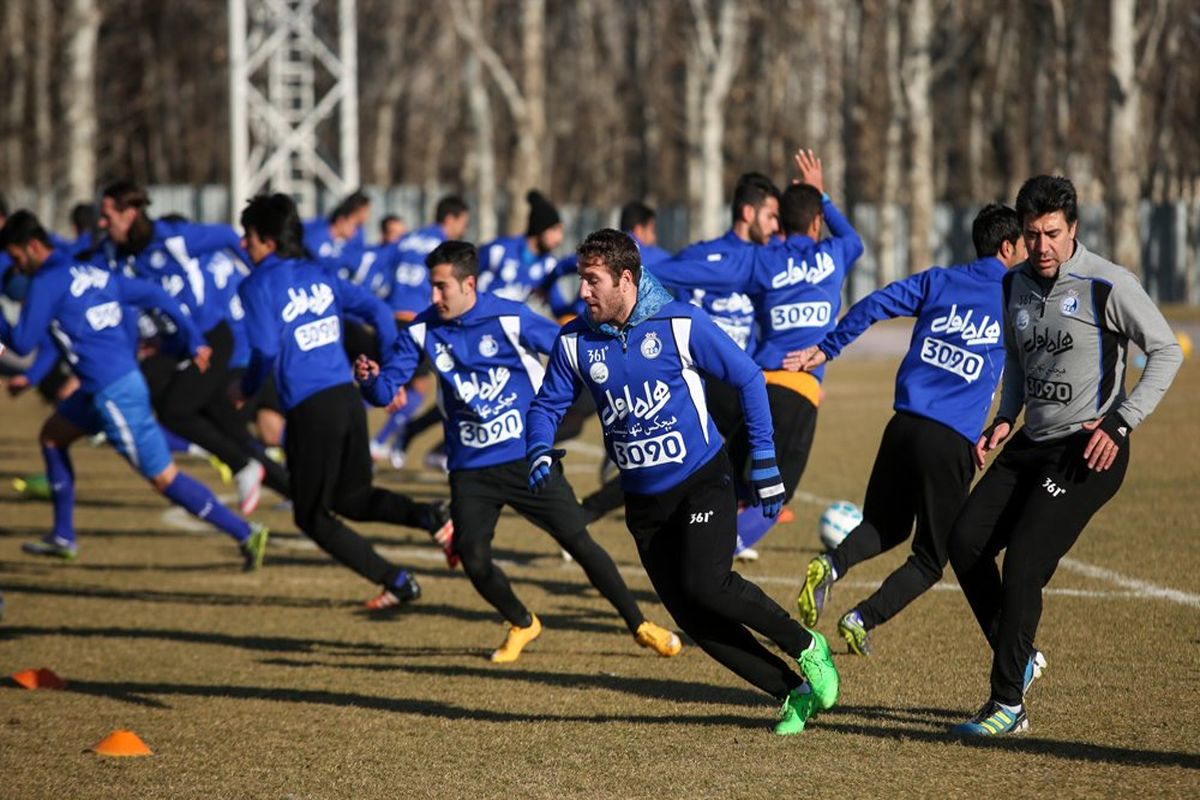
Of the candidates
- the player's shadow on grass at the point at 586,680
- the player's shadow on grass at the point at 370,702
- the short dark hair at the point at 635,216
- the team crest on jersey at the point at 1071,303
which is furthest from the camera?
the short dark hair at the point at 635,216

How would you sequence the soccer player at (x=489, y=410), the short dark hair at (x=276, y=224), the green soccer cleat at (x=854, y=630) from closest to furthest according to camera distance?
1. the green soccer cleat at (x=854, y=630)
2. the soccer player at (x=489, y=410)
3. the short dark hair at (x=276, y=224)

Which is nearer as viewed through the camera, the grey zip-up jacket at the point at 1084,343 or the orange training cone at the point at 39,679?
the grey zip-up jacket at the point at 1084,343

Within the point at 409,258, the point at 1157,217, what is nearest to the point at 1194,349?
the point at 409,258

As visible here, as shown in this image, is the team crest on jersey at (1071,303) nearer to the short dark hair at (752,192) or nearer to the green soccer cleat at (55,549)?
the short dark hair at (752,192)

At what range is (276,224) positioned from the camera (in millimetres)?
9805

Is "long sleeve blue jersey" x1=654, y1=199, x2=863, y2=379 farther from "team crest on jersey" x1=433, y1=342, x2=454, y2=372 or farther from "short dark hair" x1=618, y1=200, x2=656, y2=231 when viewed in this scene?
"short dark hair" x1=618, y1=200, x2=656, y2=231

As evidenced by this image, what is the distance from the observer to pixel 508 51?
193ft

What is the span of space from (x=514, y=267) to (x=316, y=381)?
258 inches

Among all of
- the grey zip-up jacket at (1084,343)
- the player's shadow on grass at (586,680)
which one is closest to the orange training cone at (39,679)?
the player's shadow on grass at (586,680)

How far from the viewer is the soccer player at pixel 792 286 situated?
380 inches

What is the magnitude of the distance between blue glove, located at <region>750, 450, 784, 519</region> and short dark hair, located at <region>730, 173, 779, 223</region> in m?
3.81

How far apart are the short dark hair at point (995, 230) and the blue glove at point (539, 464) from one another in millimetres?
2276

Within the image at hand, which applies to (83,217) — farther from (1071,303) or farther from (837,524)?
(1071,303)

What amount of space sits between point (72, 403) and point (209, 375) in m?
1.42
